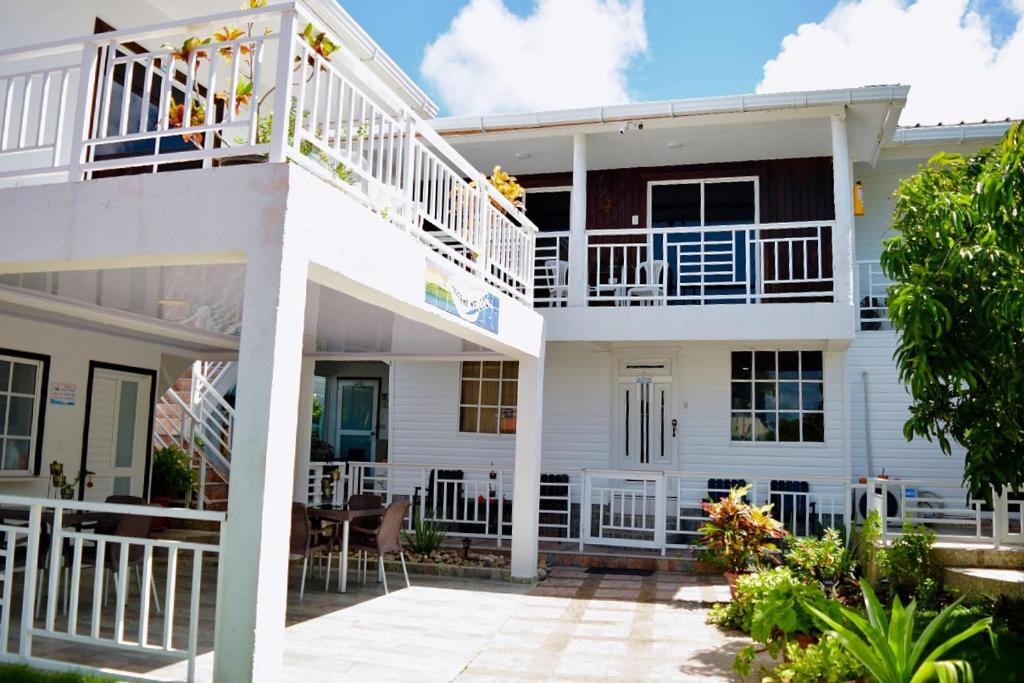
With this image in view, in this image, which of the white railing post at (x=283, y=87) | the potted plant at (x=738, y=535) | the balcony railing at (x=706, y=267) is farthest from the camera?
the balcony railing at (x=706, y=267)

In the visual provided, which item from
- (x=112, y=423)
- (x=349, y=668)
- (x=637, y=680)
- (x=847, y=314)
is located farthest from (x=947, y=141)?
(x=112, y=423)

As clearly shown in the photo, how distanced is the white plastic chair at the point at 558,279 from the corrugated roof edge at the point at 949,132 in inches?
208

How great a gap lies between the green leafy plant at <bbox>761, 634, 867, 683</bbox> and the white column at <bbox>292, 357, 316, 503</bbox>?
819 centimetres

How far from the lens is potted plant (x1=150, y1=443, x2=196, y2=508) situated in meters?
12.6

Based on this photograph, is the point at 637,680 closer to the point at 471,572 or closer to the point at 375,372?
the point at 471,572

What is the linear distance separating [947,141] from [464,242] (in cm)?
923

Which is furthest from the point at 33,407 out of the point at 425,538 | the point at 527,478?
the point at 527,478

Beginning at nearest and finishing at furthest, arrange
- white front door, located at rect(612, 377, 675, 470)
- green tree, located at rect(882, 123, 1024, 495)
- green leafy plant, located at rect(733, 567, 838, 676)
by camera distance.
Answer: green leafy plant, located at rect(733, 567, 838, 676) → green tree, located at rect(882, 123, 1024, 495) → white front door, located at rect(612, 377, 675, 470)

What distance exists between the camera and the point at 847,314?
10.6 metres

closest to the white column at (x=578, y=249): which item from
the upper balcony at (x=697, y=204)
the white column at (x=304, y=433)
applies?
the upper balcony at (x=697, y=204)

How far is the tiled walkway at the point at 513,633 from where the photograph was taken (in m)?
5.98

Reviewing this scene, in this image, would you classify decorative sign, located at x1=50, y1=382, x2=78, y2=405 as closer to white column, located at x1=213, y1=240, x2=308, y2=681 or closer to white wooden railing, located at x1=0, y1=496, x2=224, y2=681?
white wooden railing, located at x1=0, y1=496, x2=224, y2=681

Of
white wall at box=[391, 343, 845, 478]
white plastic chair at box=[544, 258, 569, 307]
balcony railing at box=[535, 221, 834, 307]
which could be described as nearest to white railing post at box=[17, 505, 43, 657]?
white plastic chair at box=[544, 258, 569, 307]

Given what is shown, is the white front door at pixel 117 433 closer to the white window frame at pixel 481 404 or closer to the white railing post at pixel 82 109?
the white window frame at pixel 481 404
